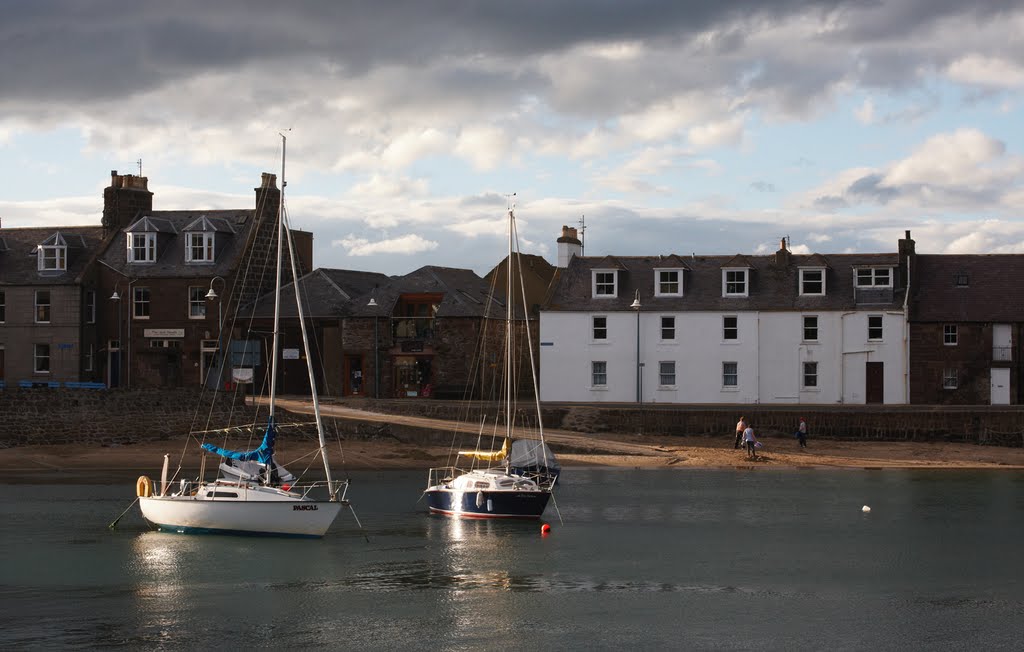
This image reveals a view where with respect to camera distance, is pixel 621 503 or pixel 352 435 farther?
A: pixel 352 435

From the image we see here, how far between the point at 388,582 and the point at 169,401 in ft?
105

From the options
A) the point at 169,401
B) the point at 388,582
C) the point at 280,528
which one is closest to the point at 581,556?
the point at 388,582

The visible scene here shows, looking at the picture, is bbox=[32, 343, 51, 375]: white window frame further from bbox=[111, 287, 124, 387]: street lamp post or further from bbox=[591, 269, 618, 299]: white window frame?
bbox=[591, 269, 618, 299]: white window frame

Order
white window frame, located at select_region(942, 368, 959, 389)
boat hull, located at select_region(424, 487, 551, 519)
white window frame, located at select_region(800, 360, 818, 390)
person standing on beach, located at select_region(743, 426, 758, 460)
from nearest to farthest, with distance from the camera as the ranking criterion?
1. boat hull, located at select_region(424, 487, 551, 519)
2. person standing on beach, located at select_region(743, 426, 758, 460)
3. white window frame, located at select_region(942, 368, 959, 389)
4. white window frame, located at select_region(800, 360, 818, 390)

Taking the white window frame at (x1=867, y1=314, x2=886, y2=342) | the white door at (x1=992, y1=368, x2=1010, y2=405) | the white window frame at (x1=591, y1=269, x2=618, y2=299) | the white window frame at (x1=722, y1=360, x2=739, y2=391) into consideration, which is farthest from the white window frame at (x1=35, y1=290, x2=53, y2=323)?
the white door at (x1=992, y1=368, x2=1010, y2=405)

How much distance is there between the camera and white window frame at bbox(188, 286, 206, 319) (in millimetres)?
71750

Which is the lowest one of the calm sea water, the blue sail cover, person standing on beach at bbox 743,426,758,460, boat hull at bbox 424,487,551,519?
the calm sea water

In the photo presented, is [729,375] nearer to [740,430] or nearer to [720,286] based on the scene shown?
[720,286]

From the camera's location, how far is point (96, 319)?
7312 centimetres

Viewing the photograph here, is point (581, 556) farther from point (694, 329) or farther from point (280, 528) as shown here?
point (694, 329)

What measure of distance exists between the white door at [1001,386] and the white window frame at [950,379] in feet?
5.79

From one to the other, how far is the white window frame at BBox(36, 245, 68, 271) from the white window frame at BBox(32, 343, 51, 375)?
14.7 feet

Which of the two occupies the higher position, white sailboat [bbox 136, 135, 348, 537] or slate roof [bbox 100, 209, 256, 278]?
slate roof [bbox 100, 209, 256, 278]

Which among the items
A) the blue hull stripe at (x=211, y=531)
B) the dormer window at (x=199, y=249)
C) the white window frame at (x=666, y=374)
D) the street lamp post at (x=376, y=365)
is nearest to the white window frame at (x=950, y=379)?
the white window frame at (x=666, y=374)
